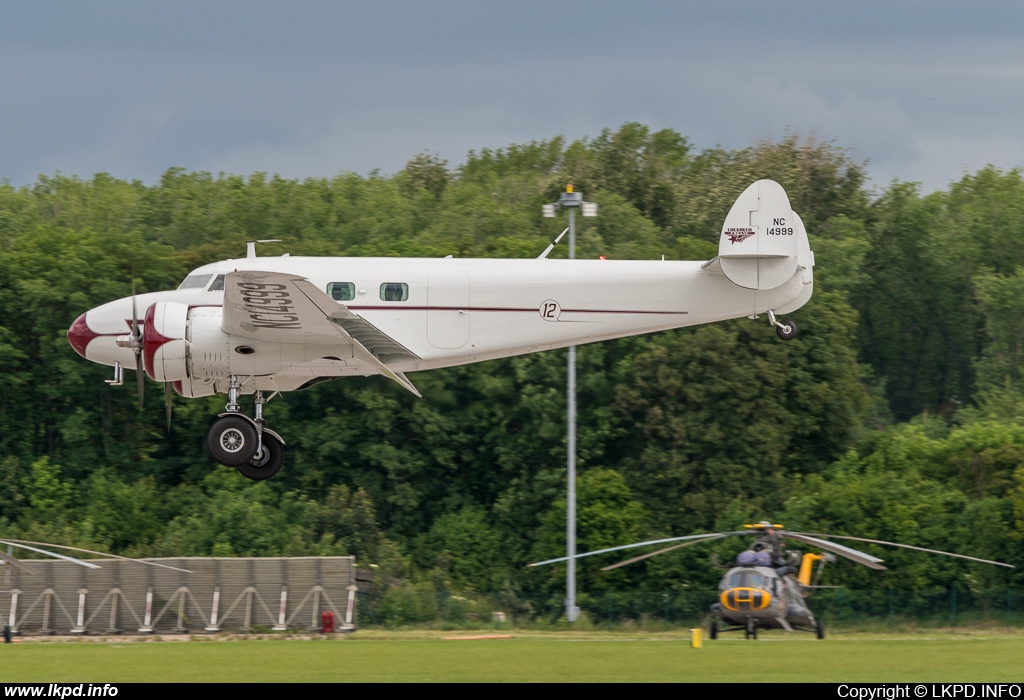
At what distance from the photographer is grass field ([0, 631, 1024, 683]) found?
64.6 feet

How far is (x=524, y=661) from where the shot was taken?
72.4 ft

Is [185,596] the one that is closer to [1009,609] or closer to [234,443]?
[234,443]

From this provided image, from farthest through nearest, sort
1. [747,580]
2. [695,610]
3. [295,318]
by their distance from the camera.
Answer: [695,610]
[747,580]
[295,318]

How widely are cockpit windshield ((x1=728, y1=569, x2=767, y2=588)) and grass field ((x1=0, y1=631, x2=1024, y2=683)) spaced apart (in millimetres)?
1006

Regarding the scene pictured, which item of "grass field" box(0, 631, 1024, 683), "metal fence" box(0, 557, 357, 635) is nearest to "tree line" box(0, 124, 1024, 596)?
"metal fence" box(0, 557, 357, 635)

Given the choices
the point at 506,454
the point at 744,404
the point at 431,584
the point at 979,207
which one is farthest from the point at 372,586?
the point at 979,207

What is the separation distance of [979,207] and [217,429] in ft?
177

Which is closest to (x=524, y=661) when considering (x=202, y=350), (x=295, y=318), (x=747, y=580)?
(x=747, y=580)

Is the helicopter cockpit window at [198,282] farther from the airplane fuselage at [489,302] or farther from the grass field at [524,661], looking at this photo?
the grass field at [524,661]

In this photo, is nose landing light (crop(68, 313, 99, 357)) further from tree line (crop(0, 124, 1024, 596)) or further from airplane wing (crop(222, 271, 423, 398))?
tree line (crop(0, 124, 1024, 596))

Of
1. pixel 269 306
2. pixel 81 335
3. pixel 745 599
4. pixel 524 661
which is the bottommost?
pixel 524 661

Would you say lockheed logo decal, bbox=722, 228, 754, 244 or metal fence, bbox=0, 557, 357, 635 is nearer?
lockheed logo decal, bbox=722, 228, 754, 244

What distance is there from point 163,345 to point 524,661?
7529 millimetres

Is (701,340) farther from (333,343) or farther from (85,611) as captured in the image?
(333,343)
